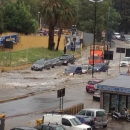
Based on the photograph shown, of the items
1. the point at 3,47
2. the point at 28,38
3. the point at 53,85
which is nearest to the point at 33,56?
the point at 3,47

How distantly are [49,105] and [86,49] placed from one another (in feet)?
182

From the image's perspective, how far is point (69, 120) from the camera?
2566 cm

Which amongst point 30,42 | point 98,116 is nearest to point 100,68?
point 30,42

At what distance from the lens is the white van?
2531 centimetres

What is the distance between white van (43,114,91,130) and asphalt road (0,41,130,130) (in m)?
2.71

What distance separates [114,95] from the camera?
107 feet

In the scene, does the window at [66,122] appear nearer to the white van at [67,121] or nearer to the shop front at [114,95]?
the white van at [67,121]

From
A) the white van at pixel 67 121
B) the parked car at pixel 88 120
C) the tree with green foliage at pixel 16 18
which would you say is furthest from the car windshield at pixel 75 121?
the tree with green foliage at pixel 16 18

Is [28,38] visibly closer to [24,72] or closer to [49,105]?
[24,72]

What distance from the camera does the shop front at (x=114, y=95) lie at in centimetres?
3198

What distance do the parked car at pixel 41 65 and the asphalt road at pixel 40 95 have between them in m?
0.69

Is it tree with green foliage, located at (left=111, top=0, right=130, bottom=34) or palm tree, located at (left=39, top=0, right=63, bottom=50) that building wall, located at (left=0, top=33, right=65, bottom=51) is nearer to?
palm tree, located at (left=39, top=0, right=63, bottom=50)

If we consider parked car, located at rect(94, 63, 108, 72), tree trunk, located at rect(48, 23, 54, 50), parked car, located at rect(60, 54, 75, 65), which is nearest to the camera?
parked car, located at rect(94, 63, 108, 72)

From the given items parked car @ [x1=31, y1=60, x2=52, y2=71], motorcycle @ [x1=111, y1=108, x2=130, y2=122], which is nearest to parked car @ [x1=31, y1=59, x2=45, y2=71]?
parked car @ [x1=31, y1=60, x2=52, y2=71]
